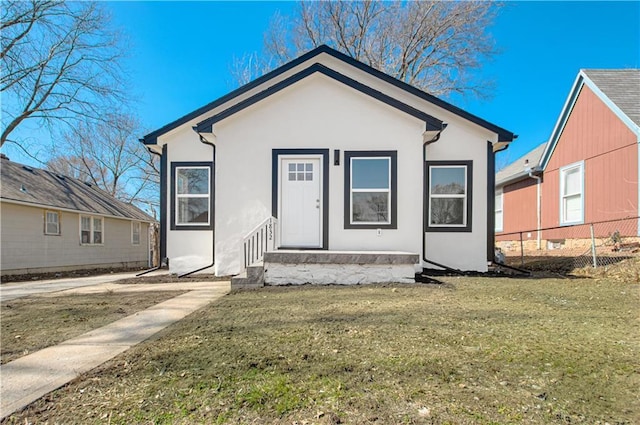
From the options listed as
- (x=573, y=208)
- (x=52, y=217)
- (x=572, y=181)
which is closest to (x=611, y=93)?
(x=572, y=181)

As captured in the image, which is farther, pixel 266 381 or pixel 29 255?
pixel 29 255

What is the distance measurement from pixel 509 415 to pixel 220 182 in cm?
642

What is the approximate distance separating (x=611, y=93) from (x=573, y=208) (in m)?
3.82

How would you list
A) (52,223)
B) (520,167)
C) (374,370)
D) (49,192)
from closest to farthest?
(374,370)
(52,223)
(49,192)
(520,167)

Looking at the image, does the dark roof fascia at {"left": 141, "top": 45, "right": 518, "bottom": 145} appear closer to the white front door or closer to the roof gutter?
the white front door

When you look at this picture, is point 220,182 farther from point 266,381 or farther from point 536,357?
point 536,357

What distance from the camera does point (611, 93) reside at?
9.80 meters

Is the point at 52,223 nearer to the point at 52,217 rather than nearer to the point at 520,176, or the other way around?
the point at 52,217

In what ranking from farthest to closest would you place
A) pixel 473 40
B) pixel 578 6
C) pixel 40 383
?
pixel 473 40, pixel 578 6, pixel 40 383

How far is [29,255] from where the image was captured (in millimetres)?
11547

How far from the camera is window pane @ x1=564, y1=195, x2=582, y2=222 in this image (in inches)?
429

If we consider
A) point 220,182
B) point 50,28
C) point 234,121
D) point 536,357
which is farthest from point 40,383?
point 50,28

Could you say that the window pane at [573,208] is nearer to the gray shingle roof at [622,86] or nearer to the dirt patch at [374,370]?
the gray shingle roof at [622,86]

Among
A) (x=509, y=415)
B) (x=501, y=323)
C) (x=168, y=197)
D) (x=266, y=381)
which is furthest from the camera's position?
(x=168, y=197)
